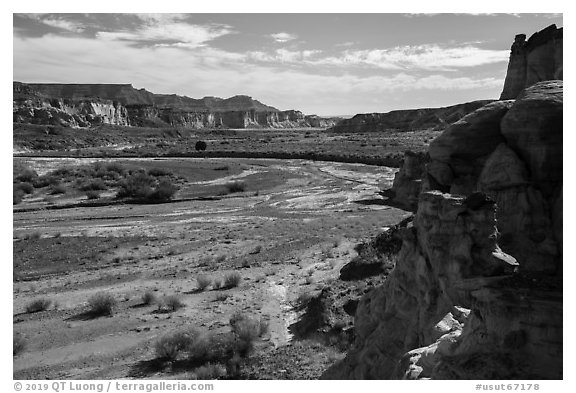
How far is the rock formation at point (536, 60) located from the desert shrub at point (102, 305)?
32.7 meters

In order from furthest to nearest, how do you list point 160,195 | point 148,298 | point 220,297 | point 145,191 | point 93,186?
point 93,186 → point 145,191 → point 160,195 → point 220,297 → point 148,298

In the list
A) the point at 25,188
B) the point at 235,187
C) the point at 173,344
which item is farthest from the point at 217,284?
the point at 25,188

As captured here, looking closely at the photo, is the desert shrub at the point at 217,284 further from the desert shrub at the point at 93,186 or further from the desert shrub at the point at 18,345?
the desert shrub at the point at 93,186

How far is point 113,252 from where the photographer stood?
82.9ft

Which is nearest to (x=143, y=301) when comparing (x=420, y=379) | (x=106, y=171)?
(x=420, y=379)

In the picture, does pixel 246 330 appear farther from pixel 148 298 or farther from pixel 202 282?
pixel 202 282

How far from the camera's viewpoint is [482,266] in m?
9.26

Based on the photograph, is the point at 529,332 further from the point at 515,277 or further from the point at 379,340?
the point at 379,340

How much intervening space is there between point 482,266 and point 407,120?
148360 mm

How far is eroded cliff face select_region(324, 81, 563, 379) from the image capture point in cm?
702

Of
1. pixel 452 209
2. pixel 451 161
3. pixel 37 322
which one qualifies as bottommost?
pixel 37 322

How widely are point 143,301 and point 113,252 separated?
7972mm

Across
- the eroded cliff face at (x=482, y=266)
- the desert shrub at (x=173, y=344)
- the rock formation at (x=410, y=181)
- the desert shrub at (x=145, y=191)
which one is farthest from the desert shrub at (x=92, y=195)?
the eroded cliff face at (x=482, y=266)

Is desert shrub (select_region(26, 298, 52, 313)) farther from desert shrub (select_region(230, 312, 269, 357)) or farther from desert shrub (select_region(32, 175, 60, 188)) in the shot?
desert shrub (select_region(32, 175, 60, 188))
